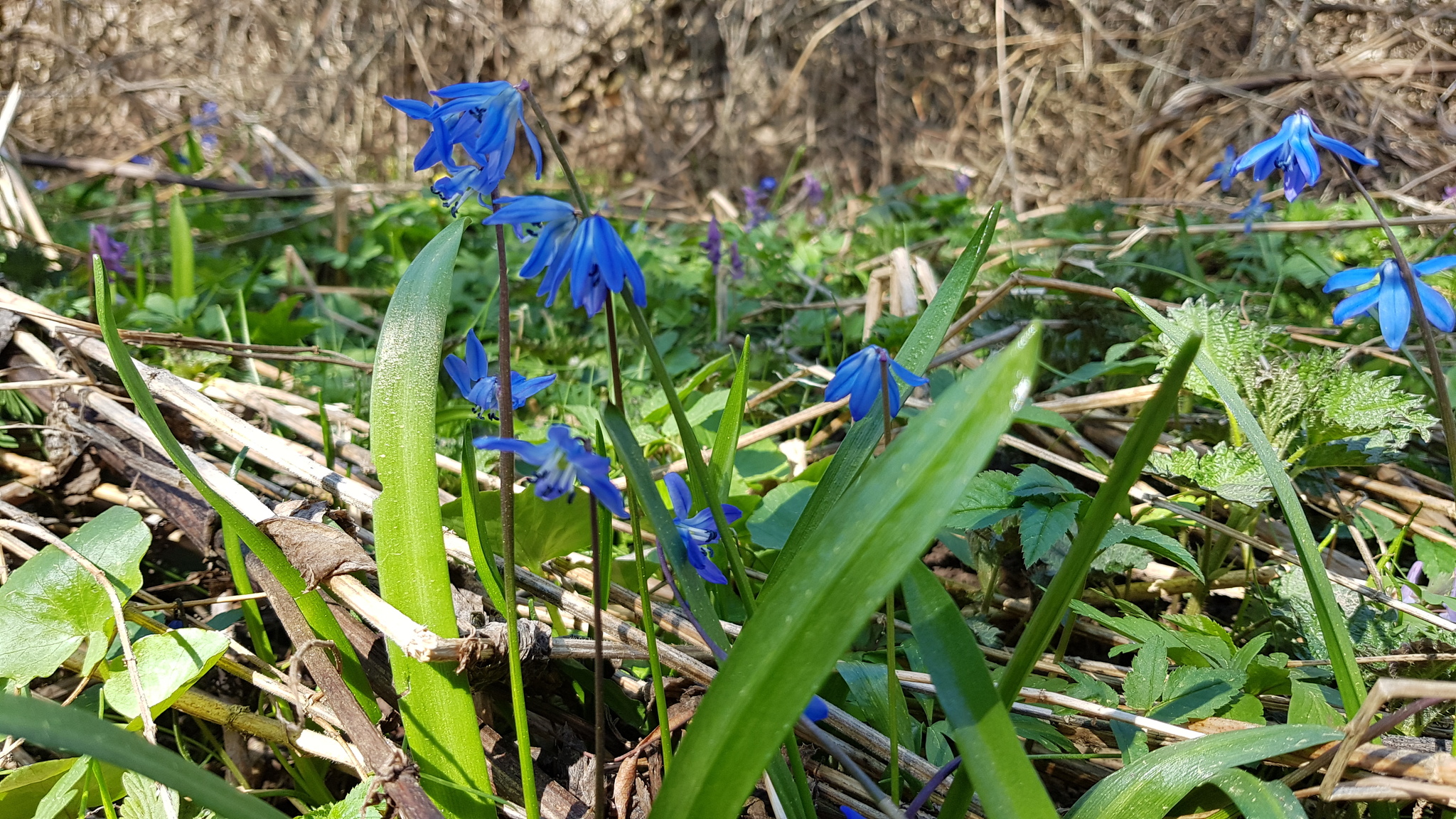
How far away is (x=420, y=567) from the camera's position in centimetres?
106

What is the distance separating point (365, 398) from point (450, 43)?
5.36 metres

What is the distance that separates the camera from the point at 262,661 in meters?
1.30

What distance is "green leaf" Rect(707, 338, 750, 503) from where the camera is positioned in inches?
48.7

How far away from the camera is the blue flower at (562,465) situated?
2.59ft

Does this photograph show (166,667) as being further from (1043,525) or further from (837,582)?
(1043,525)

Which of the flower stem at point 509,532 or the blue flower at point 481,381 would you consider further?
the blue flower at point 481,381

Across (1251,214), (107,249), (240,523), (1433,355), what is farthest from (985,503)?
(107,249)

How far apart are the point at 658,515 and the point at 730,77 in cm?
598

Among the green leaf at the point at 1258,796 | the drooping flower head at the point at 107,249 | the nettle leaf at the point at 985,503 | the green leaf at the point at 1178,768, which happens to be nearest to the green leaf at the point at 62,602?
the nettle leaf at the point at 985,503

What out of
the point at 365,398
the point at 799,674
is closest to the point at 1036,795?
the point at 799,674

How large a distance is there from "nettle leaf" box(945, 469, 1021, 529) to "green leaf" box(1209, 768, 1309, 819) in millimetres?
410

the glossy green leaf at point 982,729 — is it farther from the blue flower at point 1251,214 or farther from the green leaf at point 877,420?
the blue flower at point 1251,214

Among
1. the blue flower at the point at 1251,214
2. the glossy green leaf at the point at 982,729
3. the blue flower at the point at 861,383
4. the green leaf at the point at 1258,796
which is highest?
the blue flower at the point at 1251,214

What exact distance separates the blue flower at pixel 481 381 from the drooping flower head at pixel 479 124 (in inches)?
10.7
